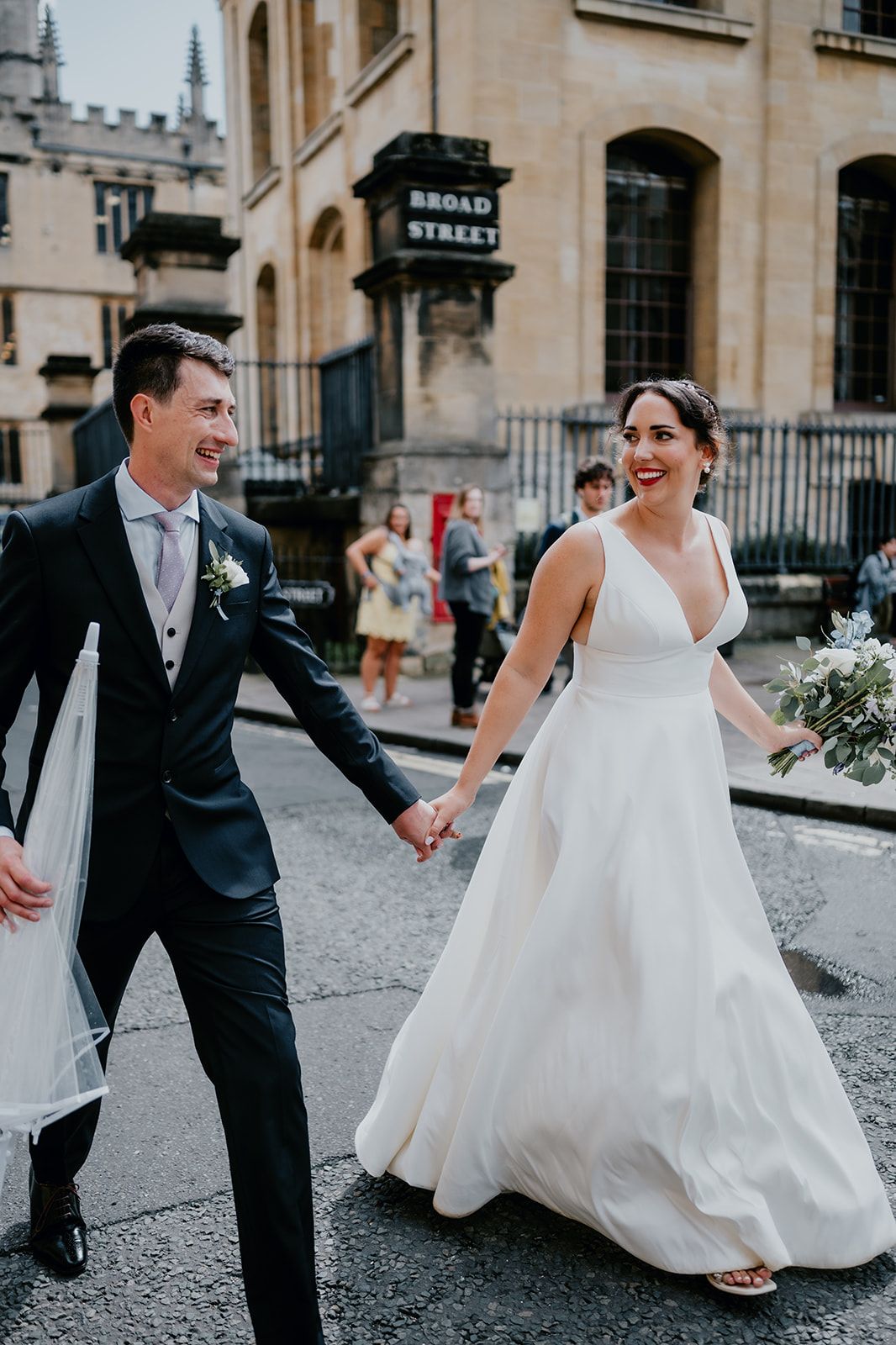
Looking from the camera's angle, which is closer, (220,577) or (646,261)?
(220,577)

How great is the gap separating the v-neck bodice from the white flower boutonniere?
87 cm

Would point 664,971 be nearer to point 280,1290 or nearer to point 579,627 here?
point 579,627

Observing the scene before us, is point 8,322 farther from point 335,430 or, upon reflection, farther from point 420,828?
point 420,828

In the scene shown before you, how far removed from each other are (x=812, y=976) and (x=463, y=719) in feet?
18.5

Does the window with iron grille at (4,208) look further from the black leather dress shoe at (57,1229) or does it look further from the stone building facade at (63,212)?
the black leather dress shoe at (57,1229)

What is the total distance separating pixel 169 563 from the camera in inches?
102

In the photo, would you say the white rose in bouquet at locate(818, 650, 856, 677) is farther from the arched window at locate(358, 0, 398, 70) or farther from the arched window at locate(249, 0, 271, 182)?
the arched window at locate(249, 0, 271, 182)

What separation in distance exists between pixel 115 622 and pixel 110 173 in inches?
1995

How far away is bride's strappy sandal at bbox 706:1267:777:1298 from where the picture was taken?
260 cm

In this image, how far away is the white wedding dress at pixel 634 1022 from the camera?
2705 mm

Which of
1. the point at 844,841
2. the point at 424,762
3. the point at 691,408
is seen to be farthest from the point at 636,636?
the point at 424,762

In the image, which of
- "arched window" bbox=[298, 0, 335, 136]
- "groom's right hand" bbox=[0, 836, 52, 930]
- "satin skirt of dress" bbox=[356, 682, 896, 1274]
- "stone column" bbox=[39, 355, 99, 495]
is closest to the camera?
"groom's right hand" bbox=[0, 836, 52, 930]

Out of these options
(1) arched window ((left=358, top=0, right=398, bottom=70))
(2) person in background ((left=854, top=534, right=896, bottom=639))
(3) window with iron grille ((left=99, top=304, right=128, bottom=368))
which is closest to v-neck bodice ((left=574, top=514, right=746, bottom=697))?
(2) person in background ((left=854, top=534, right=896, bottom=639))

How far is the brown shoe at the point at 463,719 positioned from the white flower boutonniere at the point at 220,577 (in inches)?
291
